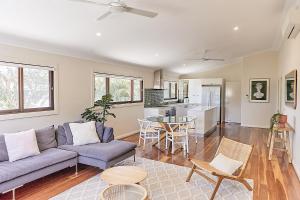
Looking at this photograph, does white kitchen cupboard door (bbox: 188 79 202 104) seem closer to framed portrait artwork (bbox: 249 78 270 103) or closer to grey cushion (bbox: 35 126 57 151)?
framed portrait artwork (bbox: 249 78 270 103)

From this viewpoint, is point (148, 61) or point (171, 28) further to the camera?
point (148, 61)

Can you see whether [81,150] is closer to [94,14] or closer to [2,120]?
[2,120]

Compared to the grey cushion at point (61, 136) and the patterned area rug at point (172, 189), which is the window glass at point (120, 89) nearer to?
the grey cushion at point (61, 136)

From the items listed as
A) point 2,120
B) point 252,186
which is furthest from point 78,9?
point 252,186

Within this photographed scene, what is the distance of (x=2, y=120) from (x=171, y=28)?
3505 mm

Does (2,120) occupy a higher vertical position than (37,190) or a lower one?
higher

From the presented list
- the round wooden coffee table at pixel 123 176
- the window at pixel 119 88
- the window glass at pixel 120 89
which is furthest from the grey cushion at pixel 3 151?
the window glass at pixel 120 89

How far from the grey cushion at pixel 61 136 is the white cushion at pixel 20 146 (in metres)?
0.60

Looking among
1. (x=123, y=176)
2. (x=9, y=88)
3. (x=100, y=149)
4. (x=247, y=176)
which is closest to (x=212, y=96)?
(x=247, y=176)

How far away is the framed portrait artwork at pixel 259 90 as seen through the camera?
822 cm

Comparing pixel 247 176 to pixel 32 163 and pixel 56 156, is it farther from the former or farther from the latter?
pixel 32 163

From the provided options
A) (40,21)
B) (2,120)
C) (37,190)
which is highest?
(40,21)

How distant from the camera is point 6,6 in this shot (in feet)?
9.21

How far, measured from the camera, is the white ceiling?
3156 mm
